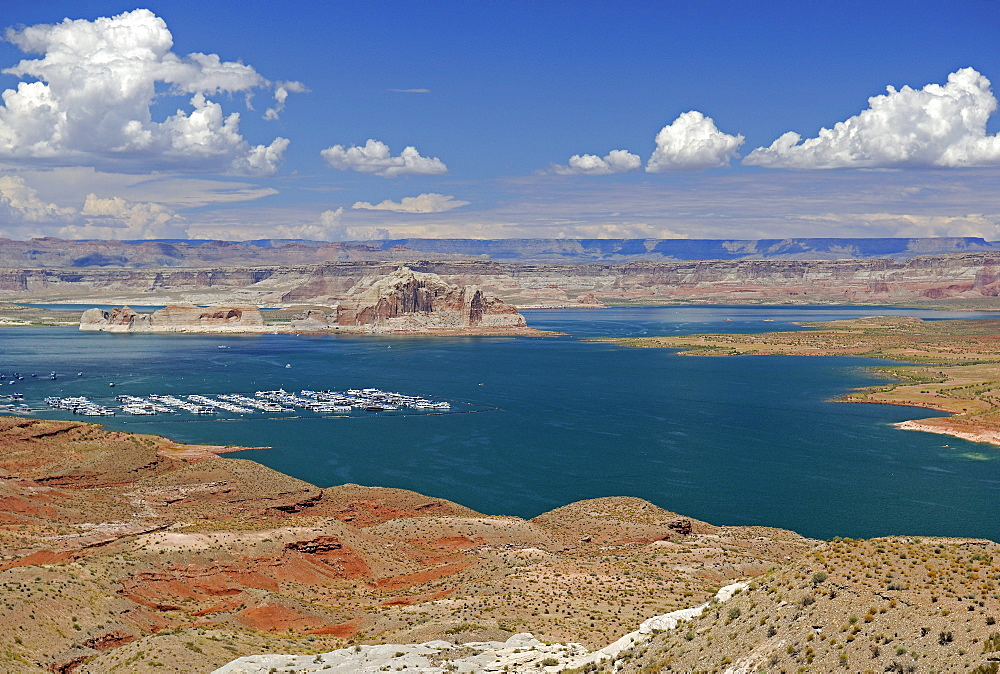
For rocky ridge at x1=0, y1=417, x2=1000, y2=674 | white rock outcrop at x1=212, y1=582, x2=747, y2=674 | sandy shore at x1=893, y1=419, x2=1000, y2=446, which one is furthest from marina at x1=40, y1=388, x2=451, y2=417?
white rock outcrop at x1=212, y1=582, x2=747, y2=674

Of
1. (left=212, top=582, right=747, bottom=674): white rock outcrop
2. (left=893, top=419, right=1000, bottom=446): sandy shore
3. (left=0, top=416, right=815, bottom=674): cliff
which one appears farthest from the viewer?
(left=893, top=419, right=1000, bottom=446): sandy shore

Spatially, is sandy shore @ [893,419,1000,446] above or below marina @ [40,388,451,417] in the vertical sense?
below

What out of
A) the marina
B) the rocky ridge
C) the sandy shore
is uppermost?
the rocky ridge

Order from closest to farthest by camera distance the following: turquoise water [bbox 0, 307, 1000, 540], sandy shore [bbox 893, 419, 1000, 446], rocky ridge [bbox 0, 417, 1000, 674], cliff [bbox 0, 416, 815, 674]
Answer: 1. rocky ridge [bbox 0, 417, 1000, 674]
2. cliff [bbox 0, 416, 815, 674]
3. turquoise water [bbox 0, 307, 1000, 540]
4. sandy shore [bbox 893, 419, 1000, 446]

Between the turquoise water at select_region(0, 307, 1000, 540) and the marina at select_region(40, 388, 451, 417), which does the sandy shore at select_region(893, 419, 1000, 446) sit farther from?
the marina at select_region(40, 388, 451, 417)

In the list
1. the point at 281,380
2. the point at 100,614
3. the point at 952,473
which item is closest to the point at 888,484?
the point at 952,473

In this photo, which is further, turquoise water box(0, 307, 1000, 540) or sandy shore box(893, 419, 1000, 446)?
sandy shore box(893, 419, 1000, 446)

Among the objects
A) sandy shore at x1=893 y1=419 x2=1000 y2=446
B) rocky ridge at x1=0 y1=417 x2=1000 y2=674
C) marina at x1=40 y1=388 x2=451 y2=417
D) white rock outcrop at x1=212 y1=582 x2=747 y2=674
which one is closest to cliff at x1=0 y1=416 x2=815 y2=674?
rocky ridge at x1=0 y1=417 x2=1000 y2=674
